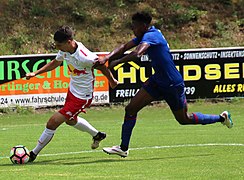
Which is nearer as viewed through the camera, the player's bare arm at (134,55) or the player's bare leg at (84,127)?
the player's bare arm at (134,55)

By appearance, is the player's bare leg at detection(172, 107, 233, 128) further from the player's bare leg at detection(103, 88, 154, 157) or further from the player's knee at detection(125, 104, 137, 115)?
the player's knee at detection(125, 104, 137, 115)

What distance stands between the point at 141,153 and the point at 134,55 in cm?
212

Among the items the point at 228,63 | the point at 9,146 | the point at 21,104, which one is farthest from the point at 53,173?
the point at 228,63

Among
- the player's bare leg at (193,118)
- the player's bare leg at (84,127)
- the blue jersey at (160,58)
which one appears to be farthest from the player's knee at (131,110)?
the player's bare leg at (84,127)

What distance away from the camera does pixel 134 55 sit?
10.3 m

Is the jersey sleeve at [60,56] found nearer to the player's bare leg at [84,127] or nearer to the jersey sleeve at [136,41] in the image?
the player's bare leg at [84,127]

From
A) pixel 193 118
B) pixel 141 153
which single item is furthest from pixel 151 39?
pixel 141 153

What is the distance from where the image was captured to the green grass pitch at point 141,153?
9273mm

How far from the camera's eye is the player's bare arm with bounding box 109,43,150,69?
10234 millimetres

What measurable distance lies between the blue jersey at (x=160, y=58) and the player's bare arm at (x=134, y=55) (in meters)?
0.19

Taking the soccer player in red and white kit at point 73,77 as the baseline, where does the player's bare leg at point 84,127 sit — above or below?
below

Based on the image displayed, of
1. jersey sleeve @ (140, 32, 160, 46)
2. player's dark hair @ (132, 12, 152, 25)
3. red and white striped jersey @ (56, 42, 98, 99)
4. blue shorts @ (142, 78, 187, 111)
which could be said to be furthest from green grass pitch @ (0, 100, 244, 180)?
player's dark hair @ (132, 12, 152, 25)

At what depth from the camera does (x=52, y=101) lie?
73.7ft

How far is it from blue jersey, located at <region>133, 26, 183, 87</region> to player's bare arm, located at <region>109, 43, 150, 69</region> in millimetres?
189
